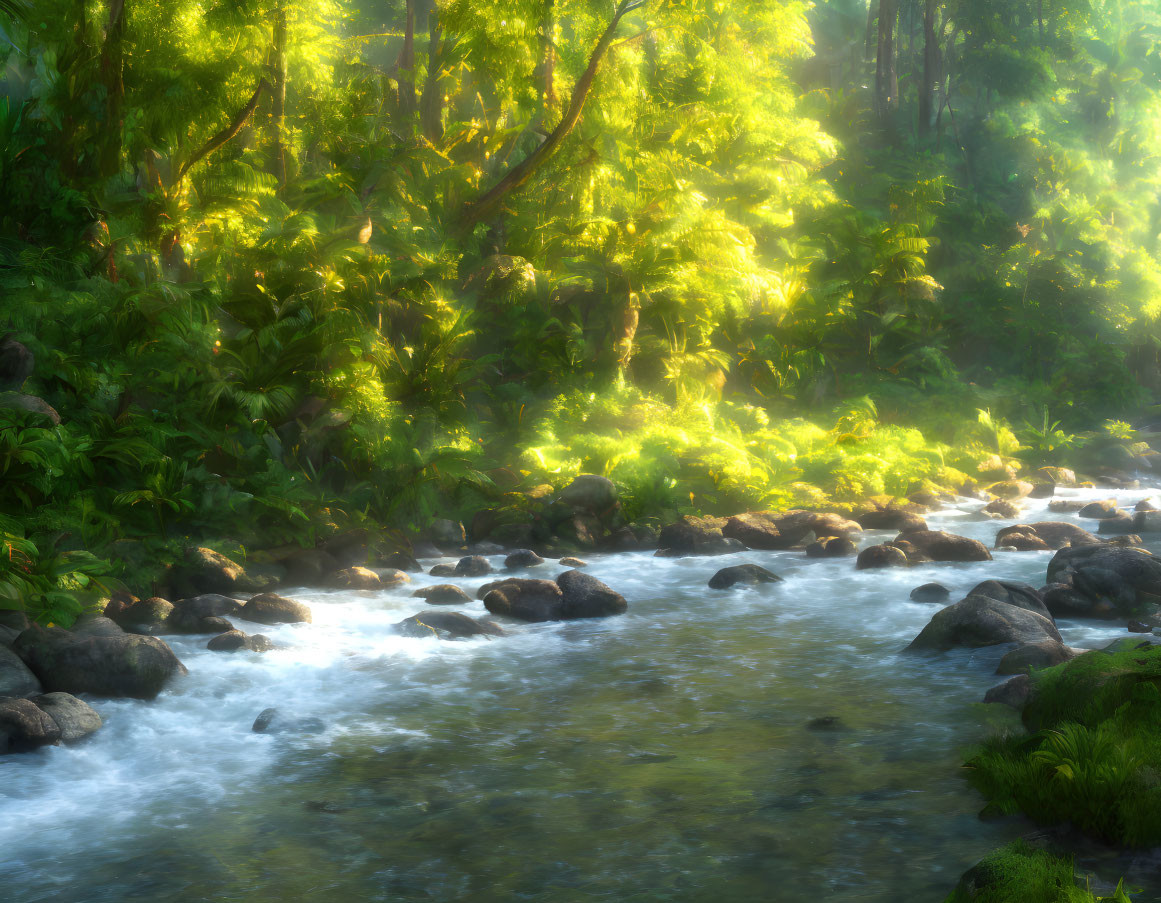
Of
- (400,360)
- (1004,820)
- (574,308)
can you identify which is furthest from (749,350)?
(1004,820)

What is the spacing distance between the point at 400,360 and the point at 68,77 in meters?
5.27

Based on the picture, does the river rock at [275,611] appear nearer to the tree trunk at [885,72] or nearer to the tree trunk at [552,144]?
the tree trunk at [552,144]

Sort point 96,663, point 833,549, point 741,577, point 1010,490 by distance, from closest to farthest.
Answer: point 96,663, point 741,577, point 833,549, point 1010,490

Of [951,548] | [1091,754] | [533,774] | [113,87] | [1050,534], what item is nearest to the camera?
[1091,754]

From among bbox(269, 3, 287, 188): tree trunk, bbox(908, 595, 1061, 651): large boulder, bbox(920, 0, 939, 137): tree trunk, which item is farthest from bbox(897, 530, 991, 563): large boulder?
bbox(920, 0, 939, 137): tree trunk

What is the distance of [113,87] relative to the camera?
11945mm

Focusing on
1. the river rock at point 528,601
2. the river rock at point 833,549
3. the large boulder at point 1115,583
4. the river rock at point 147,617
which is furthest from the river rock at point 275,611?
the large boulder at point 1115,583

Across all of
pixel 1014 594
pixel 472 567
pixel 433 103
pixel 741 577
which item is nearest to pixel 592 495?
pixel 472 567

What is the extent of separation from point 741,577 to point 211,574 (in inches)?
220

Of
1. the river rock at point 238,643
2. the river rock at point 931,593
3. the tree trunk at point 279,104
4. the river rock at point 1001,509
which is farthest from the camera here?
the river rock at point 1001,509

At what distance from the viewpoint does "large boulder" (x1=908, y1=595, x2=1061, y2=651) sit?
7.70 meters

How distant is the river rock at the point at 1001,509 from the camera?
49.3ft

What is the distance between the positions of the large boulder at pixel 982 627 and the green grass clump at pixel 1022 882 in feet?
13.0

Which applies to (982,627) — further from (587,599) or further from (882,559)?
(882,559)
